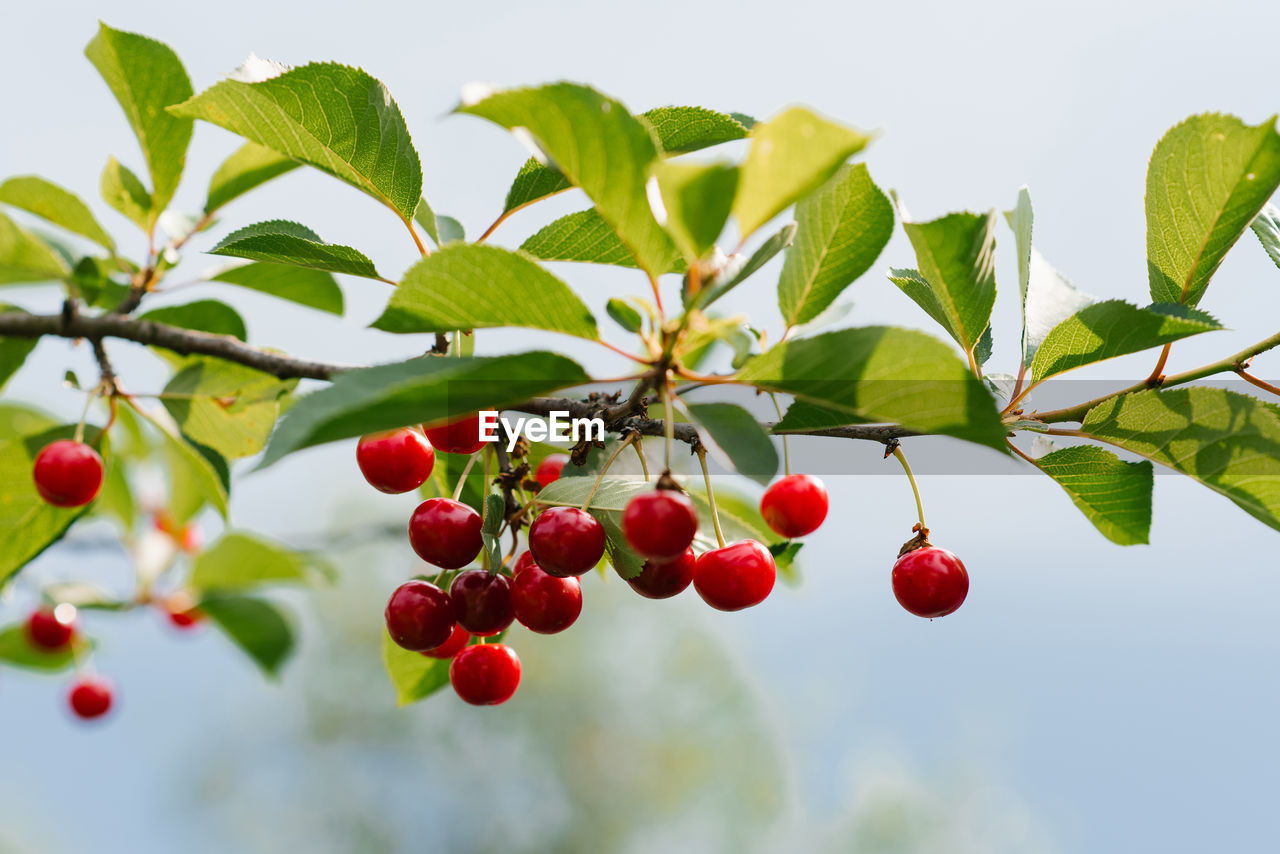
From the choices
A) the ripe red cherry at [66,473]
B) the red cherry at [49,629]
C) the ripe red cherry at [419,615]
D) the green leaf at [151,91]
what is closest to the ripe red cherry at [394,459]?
the ripe red cherry at [419,615]

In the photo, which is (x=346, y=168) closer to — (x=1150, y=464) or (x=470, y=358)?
(x=470, y=358)

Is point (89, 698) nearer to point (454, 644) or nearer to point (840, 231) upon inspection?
point (454, 644)

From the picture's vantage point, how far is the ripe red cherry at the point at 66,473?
1.71m

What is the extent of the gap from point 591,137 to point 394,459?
2.11 ft

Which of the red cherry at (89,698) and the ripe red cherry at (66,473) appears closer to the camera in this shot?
the ripe red cherry at (66,473)

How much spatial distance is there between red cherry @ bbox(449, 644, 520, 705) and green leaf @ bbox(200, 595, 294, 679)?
152 centimetres

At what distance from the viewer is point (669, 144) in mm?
1346

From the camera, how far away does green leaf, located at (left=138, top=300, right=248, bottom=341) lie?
181cm

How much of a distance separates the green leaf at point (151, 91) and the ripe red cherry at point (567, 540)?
3.68ft

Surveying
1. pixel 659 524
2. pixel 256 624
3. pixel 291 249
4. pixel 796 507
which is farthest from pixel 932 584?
pixel 256 624

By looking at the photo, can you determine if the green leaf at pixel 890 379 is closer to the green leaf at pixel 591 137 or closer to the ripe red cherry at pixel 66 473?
the green leaf at pixel 591 137

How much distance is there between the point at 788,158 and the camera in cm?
80

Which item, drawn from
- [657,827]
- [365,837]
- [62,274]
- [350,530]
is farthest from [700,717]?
[62,274]

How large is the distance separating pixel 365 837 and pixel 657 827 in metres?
7.01
